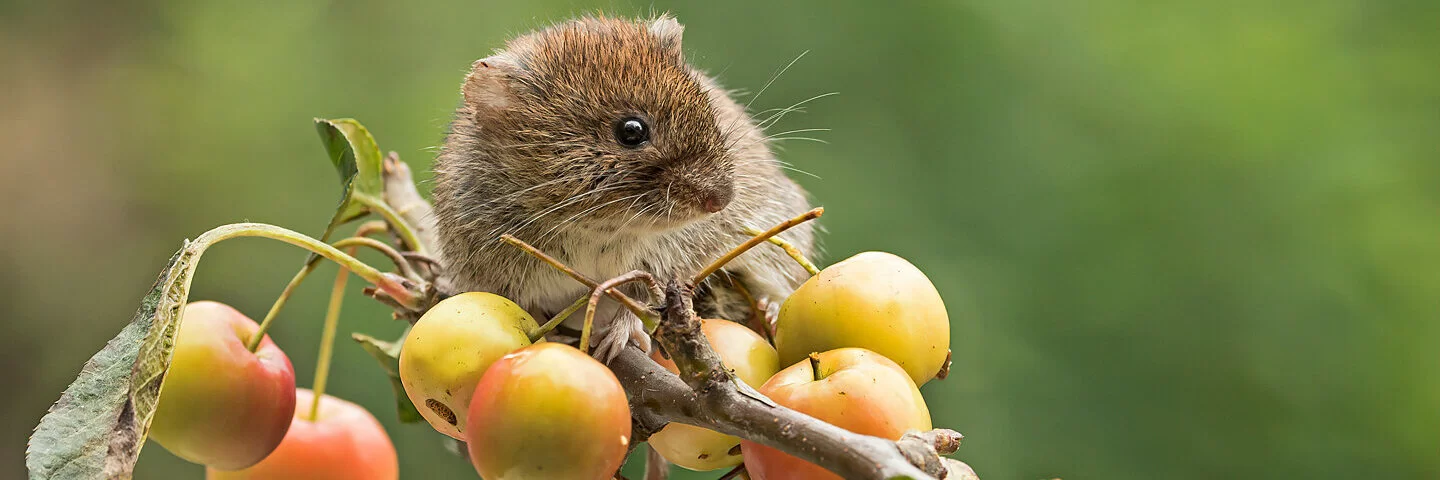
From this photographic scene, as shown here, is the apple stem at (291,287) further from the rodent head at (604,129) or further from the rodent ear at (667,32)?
the rodent ear at (667,32)

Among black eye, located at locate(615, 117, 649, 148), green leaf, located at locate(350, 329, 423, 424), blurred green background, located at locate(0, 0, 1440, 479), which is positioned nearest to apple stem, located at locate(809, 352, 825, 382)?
black eye, located at locate(615, 117, 649, 148)

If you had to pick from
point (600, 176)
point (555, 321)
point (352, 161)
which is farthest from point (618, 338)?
point (352, 161)

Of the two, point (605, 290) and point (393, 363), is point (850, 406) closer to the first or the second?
point (605, 290)

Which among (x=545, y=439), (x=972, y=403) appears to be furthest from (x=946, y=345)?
(x=972, y=403)

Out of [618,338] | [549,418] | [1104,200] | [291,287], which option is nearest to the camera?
[549,418]

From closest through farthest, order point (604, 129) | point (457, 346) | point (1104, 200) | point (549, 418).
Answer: point (549, 418) < point (457, 346) < point (604, 129) < point (1104, 200)

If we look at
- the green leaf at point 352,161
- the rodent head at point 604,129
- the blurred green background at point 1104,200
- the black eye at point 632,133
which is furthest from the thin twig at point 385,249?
the blurred green background at point 1104,200
